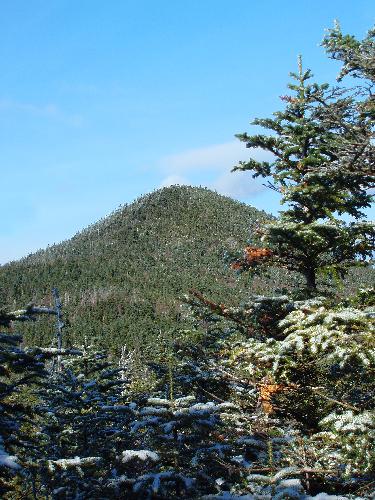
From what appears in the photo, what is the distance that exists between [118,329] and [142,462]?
151 meters

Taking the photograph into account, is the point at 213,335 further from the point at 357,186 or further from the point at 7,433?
the point at 7,433

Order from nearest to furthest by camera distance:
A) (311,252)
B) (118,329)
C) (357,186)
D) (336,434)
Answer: (336,434) < (357,186) < (311,252) < (118,329)

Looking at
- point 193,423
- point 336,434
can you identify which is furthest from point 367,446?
point 193,423

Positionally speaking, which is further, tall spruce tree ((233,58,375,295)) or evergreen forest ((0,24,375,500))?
tall spruce tree ((233,58,375,295))

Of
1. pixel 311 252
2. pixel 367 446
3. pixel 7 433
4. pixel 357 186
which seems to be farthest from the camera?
pixel 311 252

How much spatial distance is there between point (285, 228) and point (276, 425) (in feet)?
11.9

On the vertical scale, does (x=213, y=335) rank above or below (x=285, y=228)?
below

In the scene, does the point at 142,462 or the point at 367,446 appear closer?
the point at 367,446

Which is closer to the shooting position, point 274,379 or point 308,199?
point 274,379

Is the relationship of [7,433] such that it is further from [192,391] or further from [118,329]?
[118,329]

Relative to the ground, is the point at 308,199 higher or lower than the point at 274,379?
higher

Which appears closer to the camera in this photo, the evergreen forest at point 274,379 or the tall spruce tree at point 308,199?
the evergreen forest at point 274,379

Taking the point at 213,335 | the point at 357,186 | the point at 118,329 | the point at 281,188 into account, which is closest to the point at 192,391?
the point at 213,335

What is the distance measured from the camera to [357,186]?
881 centimetres
